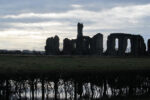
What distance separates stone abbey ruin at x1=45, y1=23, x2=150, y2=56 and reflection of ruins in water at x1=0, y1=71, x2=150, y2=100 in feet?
210

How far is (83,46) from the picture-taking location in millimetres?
88000

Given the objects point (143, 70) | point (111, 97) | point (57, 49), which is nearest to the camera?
point (111, 97)

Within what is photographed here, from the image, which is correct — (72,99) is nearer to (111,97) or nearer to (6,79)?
(111,97)

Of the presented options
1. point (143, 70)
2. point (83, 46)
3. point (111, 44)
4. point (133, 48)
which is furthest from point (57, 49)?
point (143, 70)

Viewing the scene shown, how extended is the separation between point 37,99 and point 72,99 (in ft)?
6.04

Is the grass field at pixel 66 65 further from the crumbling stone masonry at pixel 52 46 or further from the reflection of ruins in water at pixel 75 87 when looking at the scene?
the crumbling stone masonry at pixel 52 46

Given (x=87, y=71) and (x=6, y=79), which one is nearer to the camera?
(x=6, y=79)

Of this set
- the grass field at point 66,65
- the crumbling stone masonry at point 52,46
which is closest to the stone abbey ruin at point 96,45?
the crumbling stone masonry at point 52,46

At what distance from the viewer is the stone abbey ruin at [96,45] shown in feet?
279

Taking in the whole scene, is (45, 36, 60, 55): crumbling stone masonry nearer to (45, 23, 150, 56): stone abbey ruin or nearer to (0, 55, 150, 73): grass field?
(45, 23, 150, 56): stone abbey ruin

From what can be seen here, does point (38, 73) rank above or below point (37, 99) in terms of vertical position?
above

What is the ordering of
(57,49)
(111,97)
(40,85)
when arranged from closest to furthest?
(40,85)
(111,97)
(57,49)

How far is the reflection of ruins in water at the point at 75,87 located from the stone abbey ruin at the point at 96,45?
63.9 meters

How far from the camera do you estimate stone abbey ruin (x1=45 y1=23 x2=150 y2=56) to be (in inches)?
3349
